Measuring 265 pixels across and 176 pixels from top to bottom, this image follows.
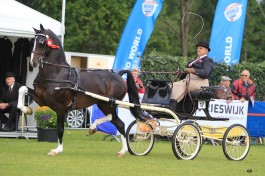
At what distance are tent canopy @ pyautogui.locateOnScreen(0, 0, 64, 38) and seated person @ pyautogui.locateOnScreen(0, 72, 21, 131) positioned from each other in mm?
1156

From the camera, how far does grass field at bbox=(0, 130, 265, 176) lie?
12.6m

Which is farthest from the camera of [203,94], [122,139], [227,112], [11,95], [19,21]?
[227,112]

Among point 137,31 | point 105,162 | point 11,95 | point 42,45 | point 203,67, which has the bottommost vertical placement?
point 105,162

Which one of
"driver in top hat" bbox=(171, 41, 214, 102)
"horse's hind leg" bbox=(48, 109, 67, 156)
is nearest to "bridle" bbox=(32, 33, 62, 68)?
"horse's hind leg" bbox=(48, 109, 67, 156)

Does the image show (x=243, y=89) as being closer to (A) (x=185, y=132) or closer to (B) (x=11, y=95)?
(B) (x=11, y=95)

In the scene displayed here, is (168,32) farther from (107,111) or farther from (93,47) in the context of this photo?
(107,111)

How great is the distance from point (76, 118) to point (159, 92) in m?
11.4

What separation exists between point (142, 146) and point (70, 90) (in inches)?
75.8

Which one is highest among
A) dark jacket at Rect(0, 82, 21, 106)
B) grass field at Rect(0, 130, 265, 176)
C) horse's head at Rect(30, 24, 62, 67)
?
horse's head at Rect(30, 24, 62, 67)

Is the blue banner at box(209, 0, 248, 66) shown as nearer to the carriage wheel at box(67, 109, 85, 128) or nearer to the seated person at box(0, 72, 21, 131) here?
the carriage wheel at box(67, 109, 85, 128)

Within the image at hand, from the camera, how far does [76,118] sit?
26812 millimetres

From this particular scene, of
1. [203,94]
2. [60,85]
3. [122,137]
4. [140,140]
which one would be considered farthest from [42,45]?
[203,94]

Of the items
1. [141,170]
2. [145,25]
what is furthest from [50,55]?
[145,25]

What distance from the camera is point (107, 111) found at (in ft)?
52.5
